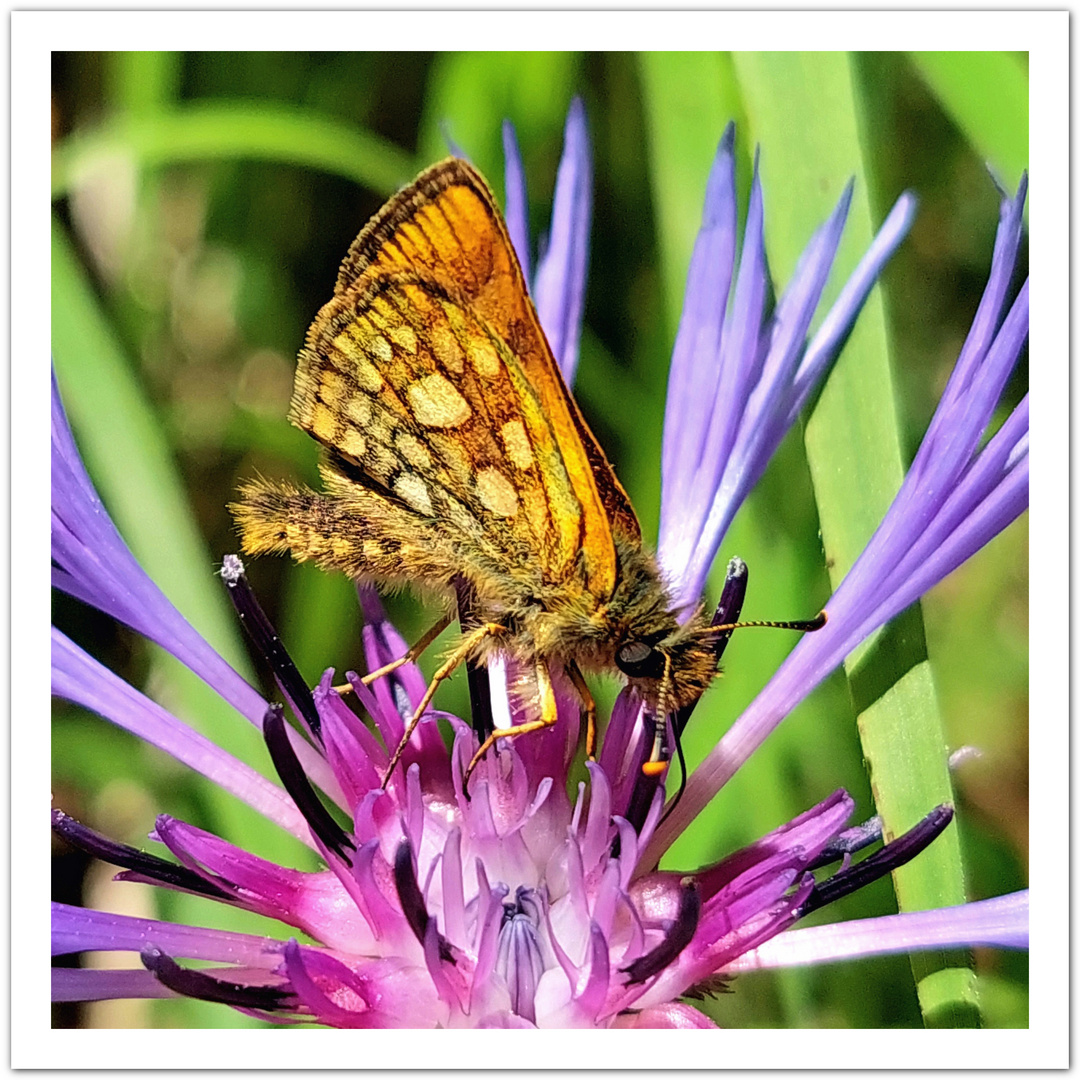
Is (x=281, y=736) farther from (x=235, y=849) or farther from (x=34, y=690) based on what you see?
(x=34, y=690)

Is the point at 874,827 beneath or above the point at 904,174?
Answer: beneath

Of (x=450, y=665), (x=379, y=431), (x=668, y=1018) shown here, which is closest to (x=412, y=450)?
(x=379, y=431)

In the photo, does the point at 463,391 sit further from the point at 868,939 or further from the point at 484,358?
the point at 868,939

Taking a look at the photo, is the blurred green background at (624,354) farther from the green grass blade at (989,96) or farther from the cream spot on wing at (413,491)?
the cream spot on wing at (413,491)

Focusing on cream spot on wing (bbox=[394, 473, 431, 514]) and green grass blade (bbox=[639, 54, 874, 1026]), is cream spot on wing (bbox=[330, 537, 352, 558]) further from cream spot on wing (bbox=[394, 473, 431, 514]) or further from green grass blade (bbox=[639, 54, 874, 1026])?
green grass blade (bbox=[639, 54, 874, 1026])

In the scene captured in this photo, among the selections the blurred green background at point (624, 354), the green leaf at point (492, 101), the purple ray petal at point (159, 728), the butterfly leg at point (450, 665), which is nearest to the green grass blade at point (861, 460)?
the blurred green background at point (624, 354)
